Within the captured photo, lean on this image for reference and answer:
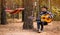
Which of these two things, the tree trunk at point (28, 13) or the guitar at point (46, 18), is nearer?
the guitar at point (46, 18)

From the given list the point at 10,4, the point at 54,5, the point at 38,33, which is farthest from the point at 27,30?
the point at 10,4

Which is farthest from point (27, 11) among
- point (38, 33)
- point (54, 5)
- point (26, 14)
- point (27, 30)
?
point (54, 5)

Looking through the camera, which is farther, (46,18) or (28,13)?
(28,13)

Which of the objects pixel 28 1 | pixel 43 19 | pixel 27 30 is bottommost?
pixel 27 30

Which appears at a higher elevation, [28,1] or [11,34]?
[28,1]

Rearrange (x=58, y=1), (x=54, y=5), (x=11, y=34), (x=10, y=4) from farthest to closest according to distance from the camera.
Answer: (x=10, y=4) < (x=54, y=5) < (x=58, y=1) < (x=11, y=34)

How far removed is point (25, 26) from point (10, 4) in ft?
37.8

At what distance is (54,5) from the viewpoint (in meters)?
19.5

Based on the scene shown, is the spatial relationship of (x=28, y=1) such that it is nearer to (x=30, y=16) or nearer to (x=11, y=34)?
(x=30, y=16)

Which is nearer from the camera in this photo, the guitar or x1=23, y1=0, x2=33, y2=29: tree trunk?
the guitar

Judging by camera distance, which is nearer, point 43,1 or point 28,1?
point 28,1

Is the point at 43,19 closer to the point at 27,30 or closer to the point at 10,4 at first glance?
the point at 27,30

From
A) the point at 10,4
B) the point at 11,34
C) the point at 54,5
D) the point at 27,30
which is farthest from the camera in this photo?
the point at 10,4

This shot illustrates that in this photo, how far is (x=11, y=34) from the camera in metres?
9.73
